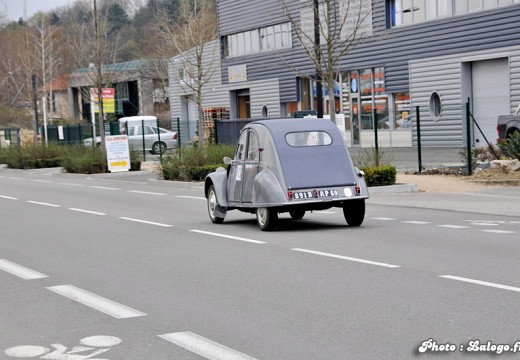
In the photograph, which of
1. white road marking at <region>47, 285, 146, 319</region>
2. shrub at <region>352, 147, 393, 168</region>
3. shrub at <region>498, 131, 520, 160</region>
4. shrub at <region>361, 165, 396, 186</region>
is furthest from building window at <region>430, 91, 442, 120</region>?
white road marking at <region>47, 285, 146, 319</region>

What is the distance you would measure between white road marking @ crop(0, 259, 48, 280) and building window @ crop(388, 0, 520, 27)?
27.7m

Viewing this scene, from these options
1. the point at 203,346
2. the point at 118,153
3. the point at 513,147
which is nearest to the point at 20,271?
the point at 203,346

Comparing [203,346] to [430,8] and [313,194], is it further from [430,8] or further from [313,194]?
[430,8]

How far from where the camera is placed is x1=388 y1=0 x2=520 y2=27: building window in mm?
37906

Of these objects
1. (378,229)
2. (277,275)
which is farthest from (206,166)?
(277,275)

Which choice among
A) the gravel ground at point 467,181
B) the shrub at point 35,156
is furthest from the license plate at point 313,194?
the shrub at point 35,156

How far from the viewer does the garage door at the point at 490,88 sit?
122ft

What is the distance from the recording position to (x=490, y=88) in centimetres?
3831

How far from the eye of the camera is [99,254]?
1307 centimetres

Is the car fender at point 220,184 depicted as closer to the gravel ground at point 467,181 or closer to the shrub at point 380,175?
the shrub at point 380,175

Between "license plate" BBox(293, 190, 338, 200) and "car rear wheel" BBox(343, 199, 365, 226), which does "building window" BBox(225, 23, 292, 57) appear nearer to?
"car rear wheel" BBox(343, 199, 365, 226)

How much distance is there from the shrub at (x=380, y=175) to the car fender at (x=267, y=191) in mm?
8365

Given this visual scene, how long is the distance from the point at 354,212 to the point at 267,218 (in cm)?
145

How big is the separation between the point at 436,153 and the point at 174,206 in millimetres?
13834
